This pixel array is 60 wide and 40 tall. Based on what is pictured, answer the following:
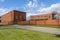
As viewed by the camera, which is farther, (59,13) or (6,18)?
(6,18)

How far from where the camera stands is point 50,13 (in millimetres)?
40156

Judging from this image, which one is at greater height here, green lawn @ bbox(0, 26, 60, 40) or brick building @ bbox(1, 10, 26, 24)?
brick building @ bbox(1, 10, 26, 24)

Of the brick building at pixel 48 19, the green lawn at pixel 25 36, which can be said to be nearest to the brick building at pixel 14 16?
the brick building at pixel 48 19

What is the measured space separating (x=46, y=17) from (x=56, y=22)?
10.2 metres

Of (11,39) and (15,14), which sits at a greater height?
(15,14)

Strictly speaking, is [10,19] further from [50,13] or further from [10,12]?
[50,13]

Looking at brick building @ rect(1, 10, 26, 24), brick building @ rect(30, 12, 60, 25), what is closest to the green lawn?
brick building @ rect(30, 12, 60, 25)

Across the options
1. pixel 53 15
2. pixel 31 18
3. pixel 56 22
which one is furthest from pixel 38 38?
pixel 31 18

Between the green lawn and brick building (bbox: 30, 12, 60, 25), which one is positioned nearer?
the green lawn

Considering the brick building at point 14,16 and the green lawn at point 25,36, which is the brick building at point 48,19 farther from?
the green lawn at point 25,36

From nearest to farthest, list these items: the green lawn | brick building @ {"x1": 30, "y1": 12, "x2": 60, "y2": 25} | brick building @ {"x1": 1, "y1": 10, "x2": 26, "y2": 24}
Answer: the green lawn < brick building @ {"x1": 30, "y1": 12, "x2": 60, "y2": 25} < brick building @ {"x1": 1, "y1": 10, "x2": 26, "y2": 24}

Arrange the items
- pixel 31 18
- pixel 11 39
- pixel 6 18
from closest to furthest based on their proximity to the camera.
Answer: pixel 11 39 < pixel 31 18 < pixel 6 18

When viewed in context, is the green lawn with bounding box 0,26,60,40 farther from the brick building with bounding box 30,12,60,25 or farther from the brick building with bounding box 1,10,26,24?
the brick building with bounding box 1,10,26,24

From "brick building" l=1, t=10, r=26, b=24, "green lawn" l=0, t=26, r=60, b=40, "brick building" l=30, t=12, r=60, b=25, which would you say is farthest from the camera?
"brick building" l=1, t=10, r=26, b=24
